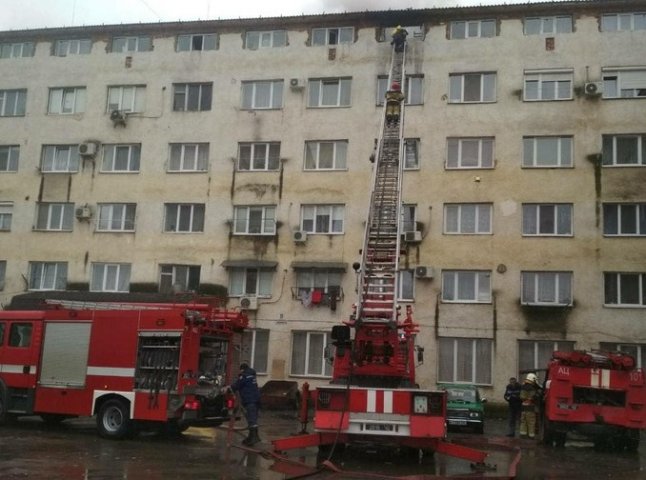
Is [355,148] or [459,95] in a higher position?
[459,95]

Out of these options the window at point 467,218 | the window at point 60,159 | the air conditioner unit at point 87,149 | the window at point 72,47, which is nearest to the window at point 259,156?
the air conditioner unit at point 87,149

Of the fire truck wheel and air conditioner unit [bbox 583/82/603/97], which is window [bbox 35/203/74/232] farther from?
air conditioner unit [bbox 583/82/603/97]

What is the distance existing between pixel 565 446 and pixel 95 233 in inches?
802

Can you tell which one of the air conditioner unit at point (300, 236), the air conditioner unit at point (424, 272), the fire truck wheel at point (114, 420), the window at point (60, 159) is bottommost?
the fire truck wheel at point (114, 420)

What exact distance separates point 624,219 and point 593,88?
496 centimetres

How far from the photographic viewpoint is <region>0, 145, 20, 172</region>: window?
3033 cm

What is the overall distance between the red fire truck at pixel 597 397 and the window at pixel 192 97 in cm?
1908

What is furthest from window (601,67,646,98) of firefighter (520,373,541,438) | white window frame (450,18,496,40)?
firefighter (520,373,541,438)

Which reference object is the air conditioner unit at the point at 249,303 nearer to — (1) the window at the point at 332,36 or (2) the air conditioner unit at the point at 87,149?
(2) the air conditioner unit at the point at 87,149

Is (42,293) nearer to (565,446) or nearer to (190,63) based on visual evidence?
(190,63)

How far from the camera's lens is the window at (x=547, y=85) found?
2589 cm

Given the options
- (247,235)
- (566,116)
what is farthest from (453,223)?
(247,235)

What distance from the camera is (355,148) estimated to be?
88.1ft

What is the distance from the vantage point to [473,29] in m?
27.2
